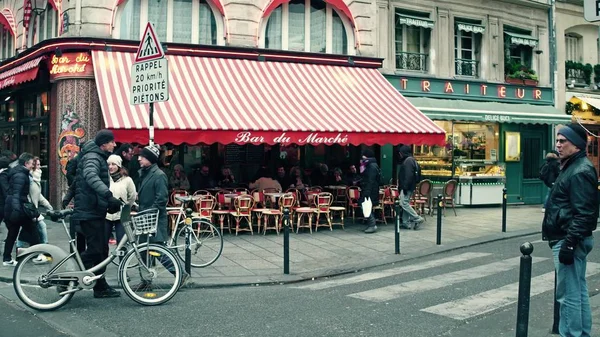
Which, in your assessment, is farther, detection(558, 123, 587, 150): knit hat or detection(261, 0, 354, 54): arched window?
detection(261, 0, 354, 54): arched window

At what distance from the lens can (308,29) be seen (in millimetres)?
16125

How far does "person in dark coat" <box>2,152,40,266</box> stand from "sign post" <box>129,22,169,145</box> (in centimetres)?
191

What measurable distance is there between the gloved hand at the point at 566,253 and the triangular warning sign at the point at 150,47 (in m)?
5.57

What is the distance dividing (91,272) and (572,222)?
4862 millimetres

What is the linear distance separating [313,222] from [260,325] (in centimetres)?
795

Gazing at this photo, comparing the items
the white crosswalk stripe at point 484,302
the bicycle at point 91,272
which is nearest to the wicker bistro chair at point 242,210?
the bicycle at point 91,272

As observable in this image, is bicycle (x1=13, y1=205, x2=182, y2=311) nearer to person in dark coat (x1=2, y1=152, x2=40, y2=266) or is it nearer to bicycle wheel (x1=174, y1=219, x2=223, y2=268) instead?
bicycle wheel (x1=174, y1=219, x2=223, y2=268)

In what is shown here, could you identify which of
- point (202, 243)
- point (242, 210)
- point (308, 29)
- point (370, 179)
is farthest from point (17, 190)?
point (308, 29)

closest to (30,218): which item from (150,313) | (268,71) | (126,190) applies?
(126,190)

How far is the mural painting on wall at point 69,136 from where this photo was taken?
529 inches

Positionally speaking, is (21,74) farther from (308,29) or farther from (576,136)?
(576,136)

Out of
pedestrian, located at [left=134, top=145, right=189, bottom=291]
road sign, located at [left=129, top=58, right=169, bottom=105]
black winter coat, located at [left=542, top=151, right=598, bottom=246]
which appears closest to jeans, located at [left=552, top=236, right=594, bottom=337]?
black winter coat, located at [left=542, top=151, right=598, bottom=246]

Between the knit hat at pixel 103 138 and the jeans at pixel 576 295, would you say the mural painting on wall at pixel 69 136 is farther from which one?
the jeans at pixel 576 295

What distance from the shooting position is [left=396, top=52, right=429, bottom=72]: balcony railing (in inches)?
696
